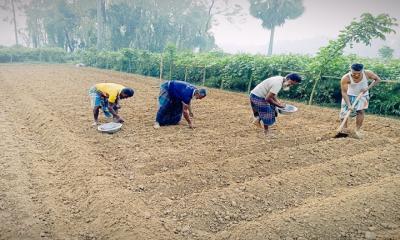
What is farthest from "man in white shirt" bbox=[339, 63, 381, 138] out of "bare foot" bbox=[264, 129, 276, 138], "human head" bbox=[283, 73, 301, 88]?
"bare foot" bbox=[264, 129, 276, 138]

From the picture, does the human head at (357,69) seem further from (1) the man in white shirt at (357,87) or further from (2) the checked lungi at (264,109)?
(2) the checked lungi at (264,109)

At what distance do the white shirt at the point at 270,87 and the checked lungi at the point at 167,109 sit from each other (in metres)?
1.68

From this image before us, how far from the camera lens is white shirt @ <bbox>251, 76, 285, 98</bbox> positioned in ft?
17.7

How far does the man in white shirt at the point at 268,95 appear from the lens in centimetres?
539

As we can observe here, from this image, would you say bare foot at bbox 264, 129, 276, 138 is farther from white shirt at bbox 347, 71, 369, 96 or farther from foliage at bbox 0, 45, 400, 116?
foliage at bbox 0, 45, 400, 116

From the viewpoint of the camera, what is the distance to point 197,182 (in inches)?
163

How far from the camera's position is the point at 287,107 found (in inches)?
231

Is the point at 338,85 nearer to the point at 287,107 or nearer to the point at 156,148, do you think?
the point at 287,107

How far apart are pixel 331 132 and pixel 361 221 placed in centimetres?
319

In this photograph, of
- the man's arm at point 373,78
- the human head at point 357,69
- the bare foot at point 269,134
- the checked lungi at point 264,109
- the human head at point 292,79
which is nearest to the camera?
the human head at point 292,79

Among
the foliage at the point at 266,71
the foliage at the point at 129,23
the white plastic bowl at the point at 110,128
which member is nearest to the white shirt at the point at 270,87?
the white plastic bowl at the point at 110,128

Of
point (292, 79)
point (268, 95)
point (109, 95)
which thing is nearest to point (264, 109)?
point (268, 95)

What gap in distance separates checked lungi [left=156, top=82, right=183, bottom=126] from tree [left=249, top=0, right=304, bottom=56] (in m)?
34.1

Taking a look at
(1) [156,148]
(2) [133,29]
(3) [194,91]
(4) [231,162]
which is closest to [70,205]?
(1) [156,148]
